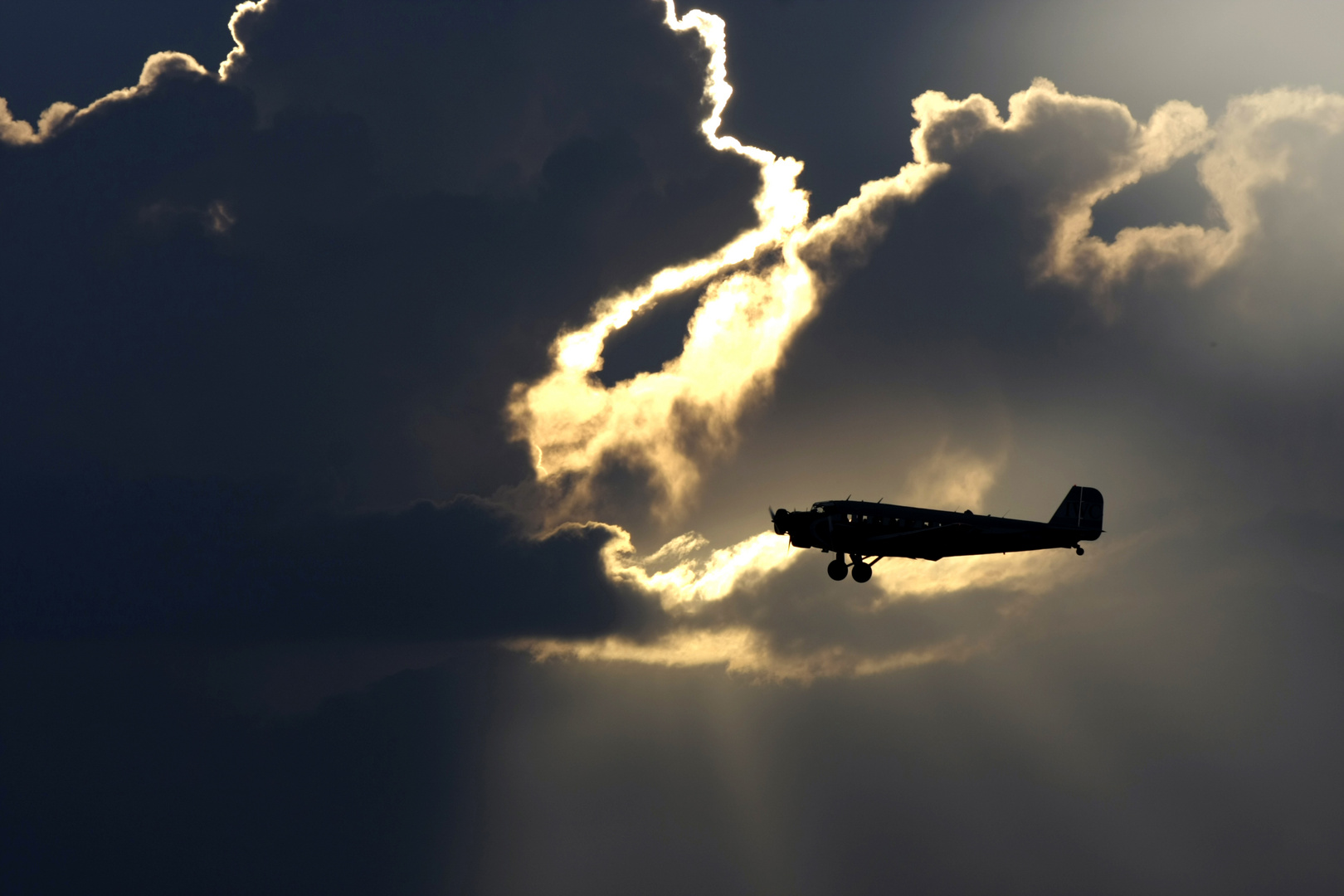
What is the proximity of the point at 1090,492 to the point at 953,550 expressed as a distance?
53.9ft

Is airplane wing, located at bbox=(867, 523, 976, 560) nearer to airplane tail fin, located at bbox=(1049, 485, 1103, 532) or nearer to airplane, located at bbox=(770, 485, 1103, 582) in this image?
airplane, located at bbox=(770, 485, 1103, 582)

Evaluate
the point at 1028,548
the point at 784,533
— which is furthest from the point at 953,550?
the point at 784,533

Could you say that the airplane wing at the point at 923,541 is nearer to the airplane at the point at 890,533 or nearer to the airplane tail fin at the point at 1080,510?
the airplane at the point at 890,533

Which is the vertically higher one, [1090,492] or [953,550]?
[1090,492]

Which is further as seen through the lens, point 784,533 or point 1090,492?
point 1090,492

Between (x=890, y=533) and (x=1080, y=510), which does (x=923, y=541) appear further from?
(x=1080, y=510)

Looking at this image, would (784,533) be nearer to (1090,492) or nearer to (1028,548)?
(1028,548)

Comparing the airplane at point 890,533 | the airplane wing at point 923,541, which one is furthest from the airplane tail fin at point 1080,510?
the airplane wing at point 923,541

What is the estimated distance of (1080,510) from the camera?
311 feet

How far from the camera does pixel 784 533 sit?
86.6 metres

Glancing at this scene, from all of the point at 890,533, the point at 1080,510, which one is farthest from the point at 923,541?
the point at 1080,510

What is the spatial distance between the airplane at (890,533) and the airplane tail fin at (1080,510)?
14.7 ft

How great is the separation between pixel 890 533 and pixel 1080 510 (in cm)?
1977

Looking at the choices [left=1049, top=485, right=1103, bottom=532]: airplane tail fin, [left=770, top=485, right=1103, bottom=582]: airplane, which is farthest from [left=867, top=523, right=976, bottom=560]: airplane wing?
[left=1049, top=485, right=1103, bottom=532]: airplane tail fin
